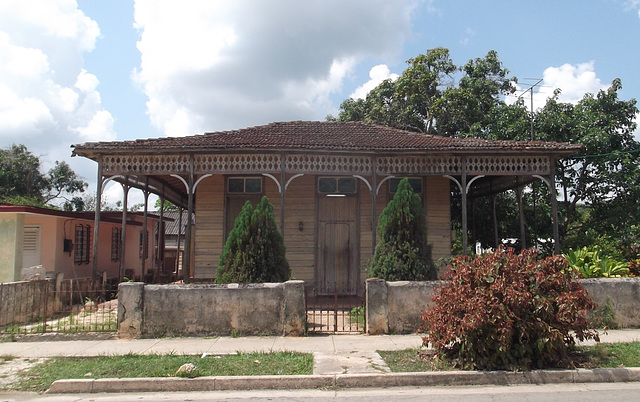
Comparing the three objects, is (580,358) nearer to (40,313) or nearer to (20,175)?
(40,313)

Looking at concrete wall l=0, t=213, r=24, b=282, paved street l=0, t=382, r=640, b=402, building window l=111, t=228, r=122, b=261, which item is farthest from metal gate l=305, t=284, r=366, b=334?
building window l=111, t=228, r=122, b=261

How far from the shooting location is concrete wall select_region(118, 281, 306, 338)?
8.73 meters

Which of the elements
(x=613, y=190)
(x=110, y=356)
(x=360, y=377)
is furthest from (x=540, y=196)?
(x=110, y=356)

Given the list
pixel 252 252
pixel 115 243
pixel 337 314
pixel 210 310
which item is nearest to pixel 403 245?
pixel 337 314

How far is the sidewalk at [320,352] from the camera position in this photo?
6344 mm

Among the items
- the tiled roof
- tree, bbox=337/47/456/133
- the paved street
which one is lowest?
the paved street

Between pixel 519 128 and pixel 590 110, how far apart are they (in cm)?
234

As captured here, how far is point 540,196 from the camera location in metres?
17.5

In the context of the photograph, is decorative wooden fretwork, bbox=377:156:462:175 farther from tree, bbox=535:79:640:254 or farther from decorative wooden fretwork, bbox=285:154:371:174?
tree, bbox=535:79:640:254

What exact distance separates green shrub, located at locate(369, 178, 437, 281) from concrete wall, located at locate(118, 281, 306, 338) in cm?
196

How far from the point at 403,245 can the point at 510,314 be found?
343cm

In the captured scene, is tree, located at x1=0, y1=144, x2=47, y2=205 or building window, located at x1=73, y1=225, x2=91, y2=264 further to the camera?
tree, located at x1=0, y1=144, x2=47, y2=205

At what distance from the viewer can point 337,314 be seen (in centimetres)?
1035

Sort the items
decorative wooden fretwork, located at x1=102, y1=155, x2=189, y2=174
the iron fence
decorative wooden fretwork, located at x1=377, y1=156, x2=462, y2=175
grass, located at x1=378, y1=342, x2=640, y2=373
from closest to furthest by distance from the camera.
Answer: grass, located at x1=378, y1=342, x2=640, y2=373
the iron fence
decorative wooden fretwork, located at x1=102, y1=155, x2=189, y2=174
decorative wooden fretwork, located at x1=377, y1=156, x2=462, y2=175
